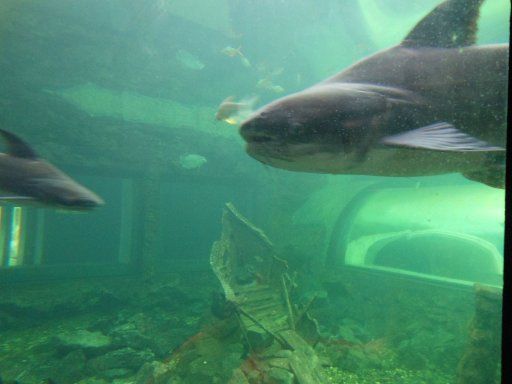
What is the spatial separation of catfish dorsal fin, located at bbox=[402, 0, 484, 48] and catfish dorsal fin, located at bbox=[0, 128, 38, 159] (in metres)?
3.13

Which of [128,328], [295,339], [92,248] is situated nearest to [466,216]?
[295,339]

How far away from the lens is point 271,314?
6645 millimetres

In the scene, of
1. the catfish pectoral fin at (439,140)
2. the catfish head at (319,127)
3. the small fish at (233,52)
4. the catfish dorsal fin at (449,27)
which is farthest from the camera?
the small fish at (233,52)

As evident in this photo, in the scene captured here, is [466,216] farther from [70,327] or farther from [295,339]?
[70,327]

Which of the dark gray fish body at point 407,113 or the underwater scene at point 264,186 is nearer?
the dark gray fish body at point 407,113

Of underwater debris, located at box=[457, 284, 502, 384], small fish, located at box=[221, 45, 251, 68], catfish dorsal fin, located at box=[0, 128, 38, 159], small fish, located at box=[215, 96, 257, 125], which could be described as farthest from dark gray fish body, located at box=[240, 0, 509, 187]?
small fish, located at box=[221, 45, 251, 68]

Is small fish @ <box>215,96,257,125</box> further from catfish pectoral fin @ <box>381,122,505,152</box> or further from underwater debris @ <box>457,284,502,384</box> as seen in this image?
catfish pectoral fin @ <box>381,122,505,152</box>

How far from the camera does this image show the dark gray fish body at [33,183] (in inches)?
112

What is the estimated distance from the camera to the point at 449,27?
188 cm

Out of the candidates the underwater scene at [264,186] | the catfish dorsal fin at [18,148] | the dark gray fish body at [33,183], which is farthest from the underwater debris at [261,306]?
the catfish dorsal fin at [18,148]

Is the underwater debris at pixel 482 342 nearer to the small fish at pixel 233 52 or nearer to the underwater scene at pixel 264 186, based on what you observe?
the underwater scene at pixel 264 186

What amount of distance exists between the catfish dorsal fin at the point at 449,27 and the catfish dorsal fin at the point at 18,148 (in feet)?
10.3

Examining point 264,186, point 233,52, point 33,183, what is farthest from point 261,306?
point 264,186

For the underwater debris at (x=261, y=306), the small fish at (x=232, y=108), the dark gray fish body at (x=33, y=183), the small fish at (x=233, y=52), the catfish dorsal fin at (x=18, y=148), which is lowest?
the underwater debris at (x=261, y=306)
